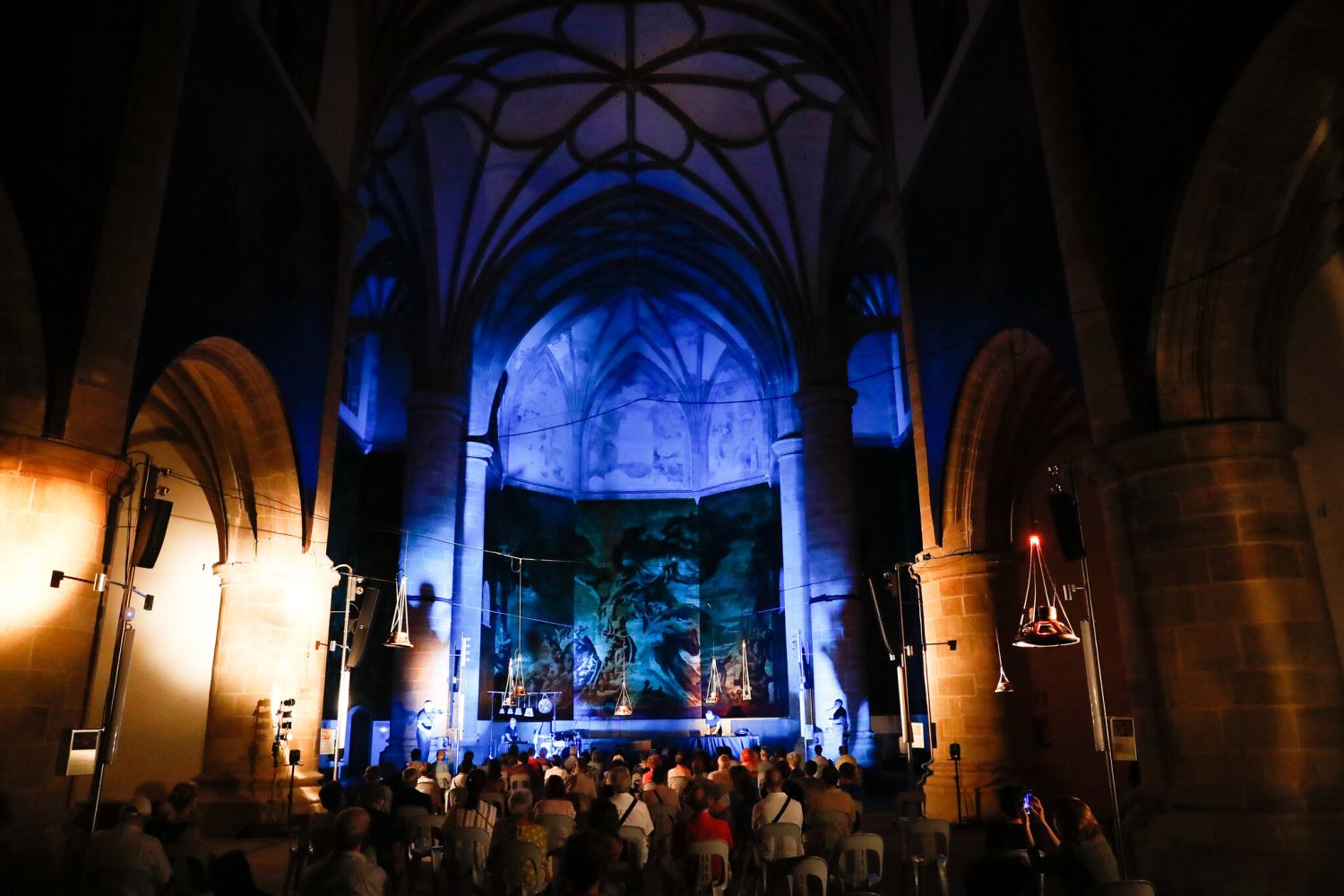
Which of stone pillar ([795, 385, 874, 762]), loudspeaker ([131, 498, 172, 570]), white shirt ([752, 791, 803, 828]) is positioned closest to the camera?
white shirt ([752, 791, 803, 828])

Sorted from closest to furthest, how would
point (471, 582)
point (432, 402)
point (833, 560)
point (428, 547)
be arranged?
point (833, 560)
point (428, 547)
point (432, 402)
point (471, 582)

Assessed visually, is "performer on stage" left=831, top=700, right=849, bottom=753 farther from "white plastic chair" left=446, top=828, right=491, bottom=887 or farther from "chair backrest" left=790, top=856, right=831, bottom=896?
"chair backrest" left=790, top=856, right=831, bottom=896

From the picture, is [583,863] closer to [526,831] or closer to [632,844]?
[526,831]

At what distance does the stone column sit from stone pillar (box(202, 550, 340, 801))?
9971 mm

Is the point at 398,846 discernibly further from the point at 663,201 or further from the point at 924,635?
the point at 663,201

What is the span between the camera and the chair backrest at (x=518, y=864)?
5711 mm

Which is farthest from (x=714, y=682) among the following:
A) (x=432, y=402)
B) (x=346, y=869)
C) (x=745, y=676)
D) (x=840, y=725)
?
(x=346, y=869)

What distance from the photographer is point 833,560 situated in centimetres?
2077

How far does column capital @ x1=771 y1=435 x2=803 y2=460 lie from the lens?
23875mm

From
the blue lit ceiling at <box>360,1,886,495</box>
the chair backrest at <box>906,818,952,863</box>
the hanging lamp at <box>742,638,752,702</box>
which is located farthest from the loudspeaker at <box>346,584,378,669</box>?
the hanging lamp at <box>742,638,752,702</box>

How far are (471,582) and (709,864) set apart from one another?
1698cm

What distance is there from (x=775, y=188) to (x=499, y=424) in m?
11.9

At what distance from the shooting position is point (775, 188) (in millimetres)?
21797

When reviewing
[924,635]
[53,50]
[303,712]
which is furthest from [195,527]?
[924,635]
